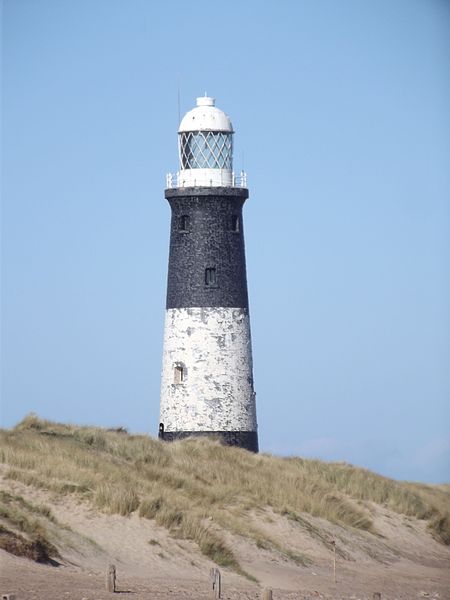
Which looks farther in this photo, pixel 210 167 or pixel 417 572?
pixel 210 167

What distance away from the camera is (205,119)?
39.8 meters

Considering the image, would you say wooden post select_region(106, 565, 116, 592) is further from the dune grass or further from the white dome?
the white dome

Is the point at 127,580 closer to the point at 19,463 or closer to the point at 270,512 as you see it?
the point at 19,463

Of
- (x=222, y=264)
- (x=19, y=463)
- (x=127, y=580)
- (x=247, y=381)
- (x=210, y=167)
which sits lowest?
(x=127, y=580)

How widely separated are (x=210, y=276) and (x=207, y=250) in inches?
25.9

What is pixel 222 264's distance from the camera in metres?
38.9

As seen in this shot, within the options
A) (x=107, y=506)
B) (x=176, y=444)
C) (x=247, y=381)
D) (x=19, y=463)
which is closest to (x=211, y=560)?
(x=107, y=506)

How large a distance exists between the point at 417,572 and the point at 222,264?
425 inches

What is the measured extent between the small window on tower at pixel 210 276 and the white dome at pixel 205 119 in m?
3.70

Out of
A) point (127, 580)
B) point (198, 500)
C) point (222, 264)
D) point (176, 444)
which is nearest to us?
point (127, 580)

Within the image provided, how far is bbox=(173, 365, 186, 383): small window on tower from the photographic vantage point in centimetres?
3894

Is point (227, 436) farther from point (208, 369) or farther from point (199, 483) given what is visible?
point (199, 483)

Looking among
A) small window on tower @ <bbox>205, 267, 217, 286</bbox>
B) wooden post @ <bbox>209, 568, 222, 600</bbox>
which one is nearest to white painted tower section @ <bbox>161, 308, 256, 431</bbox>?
small window on tower @ <bbox>205, 267, 217, 286</bbox>

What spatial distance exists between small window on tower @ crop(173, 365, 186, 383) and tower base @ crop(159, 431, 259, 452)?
51.1 inches
